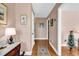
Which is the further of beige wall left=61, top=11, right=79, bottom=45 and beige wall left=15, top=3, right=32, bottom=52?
beige wall left=61, top=11, right=79, bottom=45

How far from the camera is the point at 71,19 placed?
6.80m

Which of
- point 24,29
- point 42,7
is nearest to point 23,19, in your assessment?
point 24,29

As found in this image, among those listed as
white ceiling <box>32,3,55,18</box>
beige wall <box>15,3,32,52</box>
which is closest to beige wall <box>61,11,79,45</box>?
white ceiling <box>32,3,55,18</box>

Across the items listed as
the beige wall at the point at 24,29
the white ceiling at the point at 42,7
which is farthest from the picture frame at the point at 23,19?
the white ceiling at the point at 42,7

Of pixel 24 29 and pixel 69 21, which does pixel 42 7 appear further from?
pixel 69 21

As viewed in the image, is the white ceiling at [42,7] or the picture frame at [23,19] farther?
the white ceiling at [42,7]

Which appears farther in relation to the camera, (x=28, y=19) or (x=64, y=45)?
(x=64, y=45)

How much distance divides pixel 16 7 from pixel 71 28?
12.1ft

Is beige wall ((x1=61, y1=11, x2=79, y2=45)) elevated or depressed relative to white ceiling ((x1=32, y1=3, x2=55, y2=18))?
depressed

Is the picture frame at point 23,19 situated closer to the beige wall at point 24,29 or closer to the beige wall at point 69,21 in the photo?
the beige wall at point 24,29

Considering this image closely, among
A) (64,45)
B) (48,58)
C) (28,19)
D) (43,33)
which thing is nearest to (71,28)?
(64,45)

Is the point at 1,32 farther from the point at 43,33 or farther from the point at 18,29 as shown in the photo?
the point at 43,33

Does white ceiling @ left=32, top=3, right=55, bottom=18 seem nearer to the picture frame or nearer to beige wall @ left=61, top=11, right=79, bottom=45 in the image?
the picture frame

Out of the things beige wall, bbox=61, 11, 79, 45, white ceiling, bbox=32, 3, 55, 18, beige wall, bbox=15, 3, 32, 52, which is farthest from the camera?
beige wall, bbox=61, 11, 79, 45
